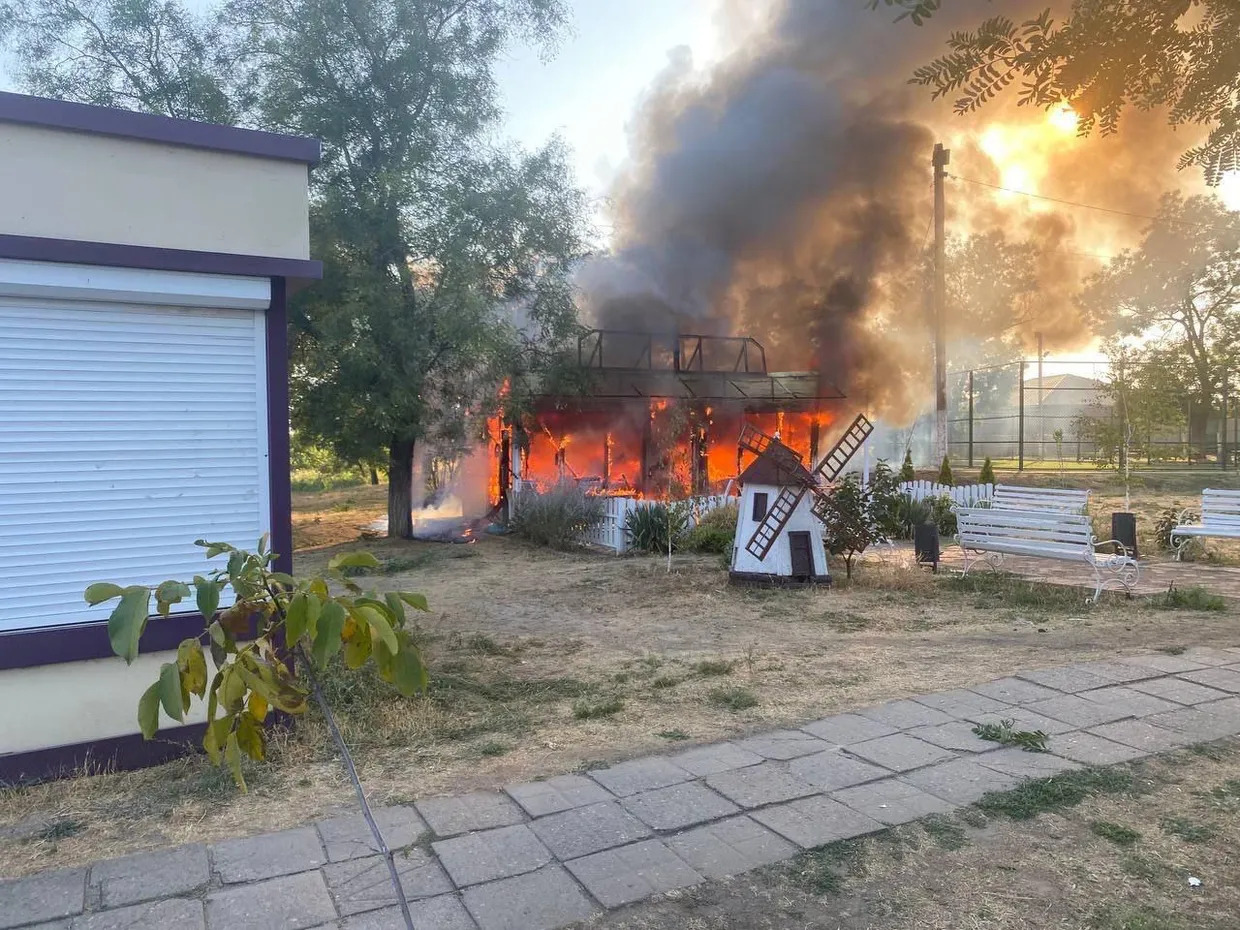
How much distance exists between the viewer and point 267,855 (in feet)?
9.86

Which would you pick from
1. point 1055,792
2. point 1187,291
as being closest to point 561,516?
point 1055,792

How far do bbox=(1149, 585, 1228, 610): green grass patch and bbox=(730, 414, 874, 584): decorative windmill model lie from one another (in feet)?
10.4

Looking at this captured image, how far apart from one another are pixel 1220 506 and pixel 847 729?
879 cm

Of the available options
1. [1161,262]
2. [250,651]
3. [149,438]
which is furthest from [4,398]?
[1161,262]

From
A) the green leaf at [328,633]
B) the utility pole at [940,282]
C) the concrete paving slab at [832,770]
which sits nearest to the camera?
the green leaf at [328,633]

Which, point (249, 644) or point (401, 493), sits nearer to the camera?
point (249, 644)

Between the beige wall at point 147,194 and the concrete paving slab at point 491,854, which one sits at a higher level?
the beige wall at point 147,194

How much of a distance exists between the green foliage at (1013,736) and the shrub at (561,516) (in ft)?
29.3

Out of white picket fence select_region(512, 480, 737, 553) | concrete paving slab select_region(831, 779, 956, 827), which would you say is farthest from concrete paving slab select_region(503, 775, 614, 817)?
white picket fence select_region(512, 480, 737, 553)

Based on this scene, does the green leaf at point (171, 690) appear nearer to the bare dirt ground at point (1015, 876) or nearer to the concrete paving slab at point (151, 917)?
the concrete paving slab at point (151, 917)

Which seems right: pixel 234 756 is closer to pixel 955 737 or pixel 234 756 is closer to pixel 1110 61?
pixel 1110 61

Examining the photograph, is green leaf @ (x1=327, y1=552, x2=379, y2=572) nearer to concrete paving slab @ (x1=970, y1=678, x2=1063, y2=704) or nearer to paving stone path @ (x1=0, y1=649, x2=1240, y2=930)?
paving stone path @ (x1=0, y1=649, x2=1240, y2=930)

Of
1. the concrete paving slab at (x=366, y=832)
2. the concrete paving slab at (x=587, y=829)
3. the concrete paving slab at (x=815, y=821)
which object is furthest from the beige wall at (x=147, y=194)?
the concrete paving slab at (x=815, y=821)

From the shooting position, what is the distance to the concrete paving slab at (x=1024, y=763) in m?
3.68
